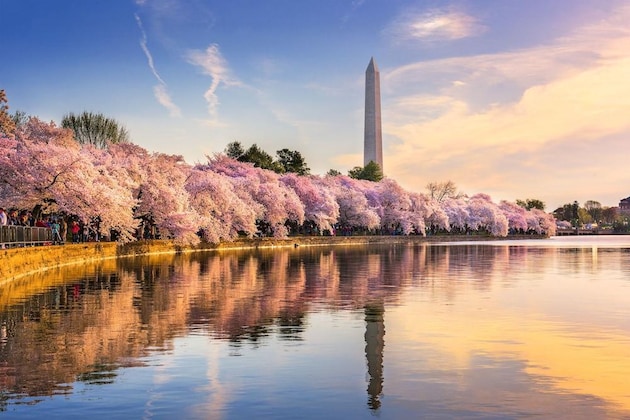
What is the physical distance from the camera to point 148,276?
40.6 m

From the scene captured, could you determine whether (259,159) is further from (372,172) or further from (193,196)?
(193,196)

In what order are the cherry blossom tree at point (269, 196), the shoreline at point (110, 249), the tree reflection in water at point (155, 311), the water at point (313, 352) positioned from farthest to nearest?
1. the cherry blossom tree at point (269, 196)
2. the shoreline at point (110, 249)
3. the tree reflection in water at point (155, 311)
4. the water at point (313, 352)

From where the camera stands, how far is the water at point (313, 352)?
12.5m

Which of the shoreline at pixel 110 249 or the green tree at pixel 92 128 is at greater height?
the green tree at pixel 92 128

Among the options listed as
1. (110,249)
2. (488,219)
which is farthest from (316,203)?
(110,249)

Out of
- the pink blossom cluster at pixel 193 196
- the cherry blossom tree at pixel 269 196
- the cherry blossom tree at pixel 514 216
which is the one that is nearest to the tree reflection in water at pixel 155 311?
the pink blossom cluster at pixel 193 196

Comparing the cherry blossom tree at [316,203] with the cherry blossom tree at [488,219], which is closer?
the cherry blossom tree at [316,203]

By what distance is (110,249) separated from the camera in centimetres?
6075

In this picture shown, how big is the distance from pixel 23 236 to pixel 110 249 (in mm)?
19668

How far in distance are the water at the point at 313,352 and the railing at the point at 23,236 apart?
4456 mm

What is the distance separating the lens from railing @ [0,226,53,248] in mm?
36938

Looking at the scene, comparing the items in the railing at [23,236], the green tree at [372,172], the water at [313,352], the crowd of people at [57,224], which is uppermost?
the green tree at [372,172]

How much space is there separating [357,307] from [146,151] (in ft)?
182

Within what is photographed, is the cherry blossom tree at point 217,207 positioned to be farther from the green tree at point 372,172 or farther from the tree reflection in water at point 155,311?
the green tree at point 372,172
